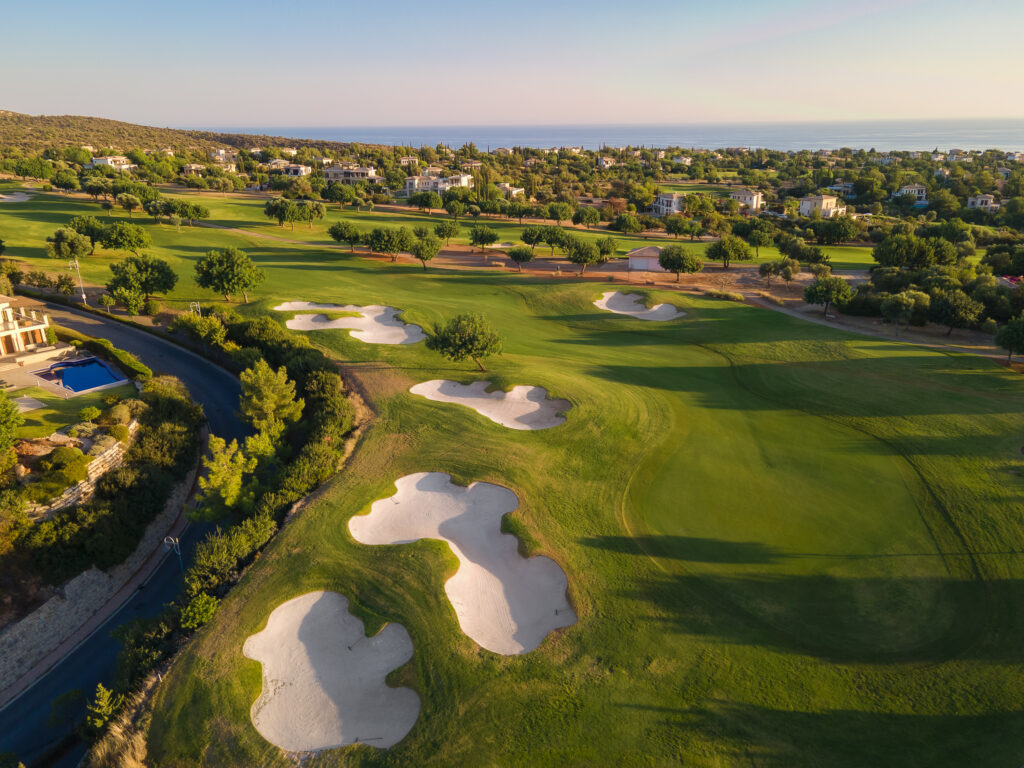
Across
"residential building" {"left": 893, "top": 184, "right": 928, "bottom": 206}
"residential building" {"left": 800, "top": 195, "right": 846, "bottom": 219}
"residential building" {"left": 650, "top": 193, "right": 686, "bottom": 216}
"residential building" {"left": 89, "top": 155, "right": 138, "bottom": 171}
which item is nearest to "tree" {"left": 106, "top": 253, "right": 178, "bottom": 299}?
"residential building" {"left": 650, "top": 193, "right": 686, "bottom": 216}

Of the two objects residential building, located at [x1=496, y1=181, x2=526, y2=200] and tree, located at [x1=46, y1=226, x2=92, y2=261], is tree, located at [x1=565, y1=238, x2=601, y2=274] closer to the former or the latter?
tree, located at [x1=46, y1=226, x2=92, y2=261]

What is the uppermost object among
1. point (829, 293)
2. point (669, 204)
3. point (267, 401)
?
point (669, 204)

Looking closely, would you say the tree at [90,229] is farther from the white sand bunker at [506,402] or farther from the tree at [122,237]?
the white sand bunker at [506,402]

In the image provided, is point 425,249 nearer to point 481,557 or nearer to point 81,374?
point 81,374

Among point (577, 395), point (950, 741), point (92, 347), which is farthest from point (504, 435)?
point (92, 347)

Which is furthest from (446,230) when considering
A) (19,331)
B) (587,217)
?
(19,331)

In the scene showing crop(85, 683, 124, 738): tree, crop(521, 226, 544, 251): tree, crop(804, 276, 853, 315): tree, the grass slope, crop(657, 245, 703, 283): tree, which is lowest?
crop(85, 683, 124, 738): tree

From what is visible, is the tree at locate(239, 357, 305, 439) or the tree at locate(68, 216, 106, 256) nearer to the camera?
the tree at locate(239, 357, 305, 439)

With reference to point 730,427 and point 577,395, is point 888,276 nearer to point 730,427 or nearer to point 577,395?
point 730,427
